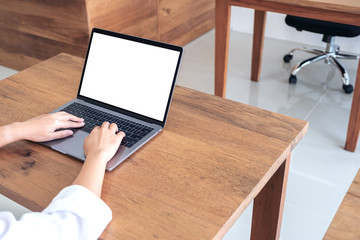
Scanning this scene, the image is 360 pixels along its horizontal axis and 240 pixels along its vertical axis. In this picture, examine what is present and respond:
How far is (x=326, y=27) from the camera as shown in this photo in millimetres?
2699

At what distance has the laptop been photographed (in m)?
1.15

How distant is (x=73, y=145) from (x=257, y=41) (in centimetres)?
217

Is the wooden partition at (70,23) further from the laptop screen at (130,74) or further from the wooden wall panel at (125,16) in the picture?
the laptop screen at (130,74)

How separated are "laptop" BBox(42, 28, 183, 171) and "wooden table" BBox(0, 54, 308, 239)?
0.05 meters

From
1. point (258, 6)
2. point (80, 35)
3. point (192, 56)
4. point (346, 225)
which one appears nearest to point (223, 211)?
point (346, 225)

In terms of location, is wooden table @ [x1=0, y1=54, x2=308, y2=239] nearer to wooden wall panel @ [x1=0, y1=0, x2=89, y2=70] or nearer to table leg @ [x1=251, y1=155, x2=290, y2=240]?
table leg @ [x1=251, y1=155, x2=290, y2=240]

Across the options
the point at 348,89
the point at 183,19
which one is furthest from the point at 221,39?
the point at 183,19

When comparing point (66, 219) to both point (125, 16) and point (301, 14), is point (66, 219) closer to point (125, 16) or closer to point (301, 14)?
point (301, 14)

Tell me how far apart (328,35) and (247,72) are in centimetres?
67

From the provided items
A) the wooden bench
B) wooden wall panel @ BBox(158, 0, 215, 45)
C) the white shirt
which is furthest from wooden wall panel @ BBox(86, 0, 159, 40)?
the wooden bench

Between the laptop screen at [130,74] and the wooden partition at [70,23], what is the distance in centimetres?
148

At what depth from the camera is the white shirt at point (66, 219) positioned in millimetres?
790

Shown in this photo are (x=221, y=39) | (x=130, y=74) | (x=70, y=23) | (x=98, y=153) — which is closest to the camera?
(x=98, y=153)

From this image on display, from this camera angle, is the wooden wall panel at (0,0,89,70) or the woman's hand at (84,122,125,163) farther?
the wooden wall panel at (0,0,89,70)
